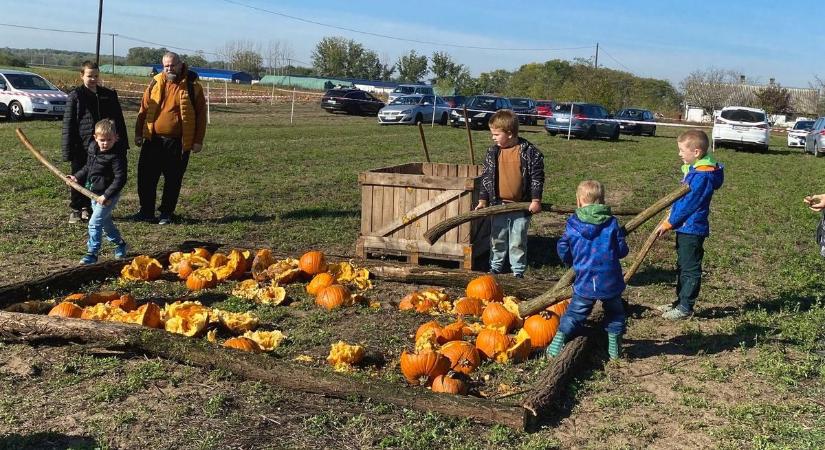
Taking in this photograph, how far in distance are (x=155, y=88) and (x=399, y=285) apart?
440 cm

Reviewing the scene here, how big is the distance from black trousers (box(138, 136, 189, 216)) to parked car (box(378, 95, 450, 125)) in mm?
24497

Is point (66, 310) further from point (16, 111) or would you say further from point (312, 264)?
point (16, 111)

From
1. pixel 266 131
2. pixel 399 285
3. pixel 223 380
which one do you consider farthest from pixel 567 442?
pixel 266 131

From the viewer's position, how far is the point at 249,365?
4926mm

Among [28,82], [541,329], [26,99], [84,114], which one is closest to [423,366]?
[541,329]

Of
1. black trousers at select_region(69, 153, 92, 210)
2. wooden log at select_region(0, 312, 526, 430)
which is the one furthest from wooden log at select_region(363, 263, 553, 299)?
black trousers at select_region(69, 153, 92, 210)

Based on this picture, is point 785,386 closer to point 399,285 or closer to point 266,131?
point 399,285

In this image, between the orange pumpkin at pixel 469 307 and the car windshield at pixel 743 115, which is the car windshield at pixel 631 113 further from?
the orange pumpkin at pixel 469 307

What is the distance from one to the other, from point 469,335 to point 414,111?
29920 mm

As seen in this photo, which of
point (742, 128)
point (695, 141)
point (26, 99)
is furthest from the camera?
point (742, 128)

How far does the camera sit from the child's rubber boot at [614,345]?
569cm

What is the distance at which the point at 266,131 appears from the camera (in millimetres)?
27016

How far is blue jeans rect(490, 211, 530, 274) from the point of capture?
7691 millimetres

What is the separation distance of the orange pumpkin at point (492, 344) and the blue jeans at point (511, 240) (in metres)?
2.10
